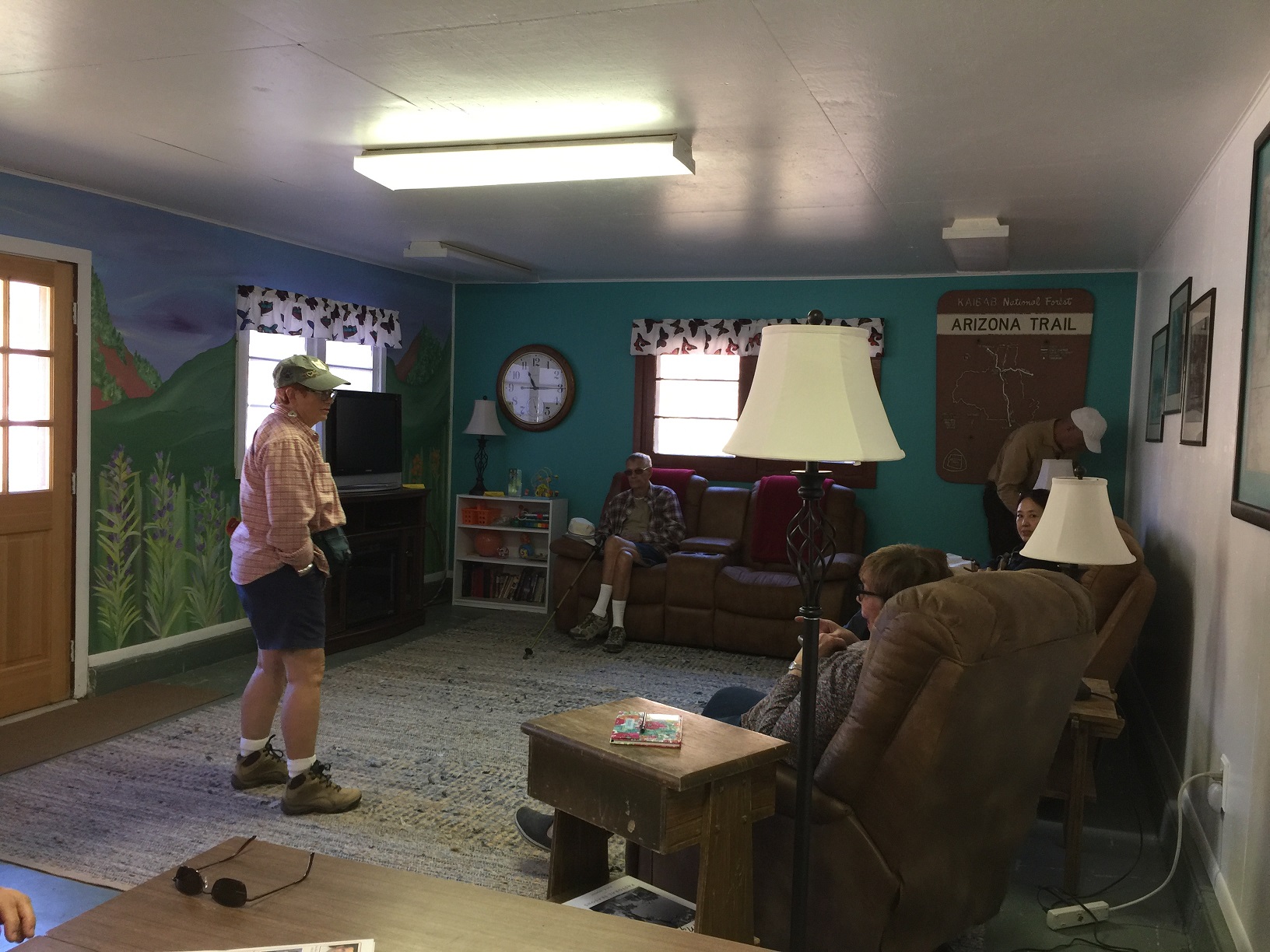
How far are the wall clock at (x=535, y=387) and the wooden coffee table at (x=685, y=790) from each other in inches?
204

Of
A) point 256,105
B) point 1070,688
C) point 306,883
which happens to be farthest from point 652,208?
point 306,883

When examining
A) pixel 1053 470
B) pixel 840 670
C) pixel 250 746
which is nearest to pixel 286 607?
pixel 250 746

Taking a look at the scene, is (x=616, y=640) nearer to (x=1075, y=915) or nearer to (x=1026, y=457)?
(x=1026, y=457)

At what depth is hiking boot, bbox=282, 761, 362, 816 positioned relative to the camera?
3424 mm

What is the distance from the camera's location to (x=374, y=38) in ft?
8.63

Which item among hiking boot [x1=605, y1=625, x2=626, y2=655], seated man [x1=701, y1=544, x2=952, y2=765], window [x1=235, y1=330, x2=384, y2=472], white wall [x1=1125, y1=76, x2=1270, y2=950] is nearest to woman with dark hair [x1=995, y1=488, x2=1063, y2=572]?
white wall [x1=1125, y1=76, x2=1270, y2=950]

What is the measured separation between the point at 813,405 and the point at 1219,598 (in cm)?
174

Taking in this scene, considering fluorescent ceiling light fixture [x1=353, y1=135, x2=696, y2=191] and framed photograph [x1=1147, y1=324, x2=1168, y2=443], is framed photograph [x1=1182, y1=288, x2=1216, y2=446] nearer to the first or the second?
framed photograph [x1=1147, y1=324, x2=1168, y2=443]

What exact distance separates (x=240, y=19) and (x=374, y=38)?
33 centimetres

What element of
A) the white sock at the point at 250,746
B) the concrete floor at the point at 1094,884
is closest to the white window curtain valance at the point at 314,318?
the white sock at the point at 250,746

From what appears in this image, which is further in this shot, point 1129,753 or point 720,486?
point 720,486

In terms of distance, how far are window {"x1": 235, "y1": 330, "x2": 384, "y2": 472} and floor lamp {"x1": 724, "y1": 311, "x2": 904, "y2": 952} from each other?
3.89m

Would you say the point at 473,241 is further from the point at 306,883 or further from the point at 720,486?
the point at 306,883

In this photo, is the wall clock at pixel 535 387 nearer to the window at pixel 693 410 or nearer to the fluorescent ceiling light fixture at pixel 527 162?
the window at pixel 693 410
